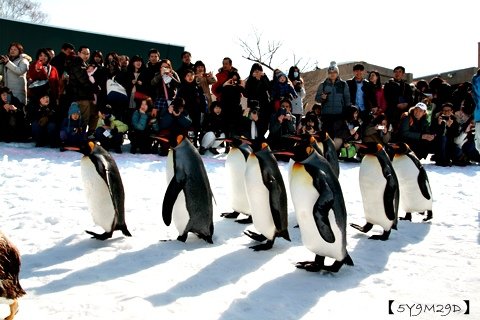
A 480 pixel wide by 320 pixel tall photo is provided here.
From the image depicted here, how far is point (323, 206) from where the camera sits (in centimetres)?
338

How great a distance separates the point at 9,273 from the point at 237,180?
2.93m

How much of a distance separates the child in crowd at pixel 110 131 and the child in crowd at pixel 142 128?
0.19m

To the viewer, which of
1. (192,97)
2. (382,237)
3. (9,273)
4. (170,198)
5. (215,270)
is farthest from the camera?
(192,97)

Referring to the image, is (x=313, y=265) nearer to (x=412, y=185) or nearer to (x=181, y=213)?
(x=181, y=213)

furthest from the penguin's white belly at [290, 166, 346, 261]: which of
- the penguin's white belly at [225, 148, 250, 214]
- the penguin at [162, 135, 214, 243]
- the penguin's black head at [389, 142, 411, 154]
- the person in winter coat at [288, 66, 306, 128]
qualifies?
the person in winter coat at [288, 66, 306, 128]

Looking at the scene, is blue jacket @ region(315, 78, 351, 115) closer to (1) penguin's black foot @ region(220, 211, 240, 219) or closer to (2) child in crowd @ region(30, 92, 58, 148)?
(2) child in crowd @ region(30, 92, 58, 148)

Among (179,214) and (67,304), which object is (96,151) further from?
(67,304)

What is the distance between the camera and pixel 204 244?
400 centimetres

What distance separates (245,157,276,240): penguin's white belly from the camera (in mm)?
3996

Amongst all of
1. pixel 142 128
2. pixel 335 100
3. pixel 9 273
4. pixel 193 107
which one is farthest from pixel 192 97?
pixel 9 273

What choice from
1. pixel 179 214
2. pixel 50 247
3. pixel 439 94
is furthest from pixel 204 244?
pixel 439 94

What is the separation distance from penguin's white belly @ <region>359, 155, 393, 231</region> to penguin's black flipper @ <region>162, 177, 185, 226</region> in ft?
5.52

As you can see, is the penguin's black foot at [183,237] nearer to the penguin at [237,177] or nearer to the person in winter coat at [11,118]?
the penguin at [237,177]

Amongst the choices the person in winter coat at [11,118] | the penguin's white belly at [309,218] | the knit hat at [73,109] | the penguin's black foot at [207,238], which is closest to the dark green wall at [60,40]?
the person in winter coat at [11,118]
